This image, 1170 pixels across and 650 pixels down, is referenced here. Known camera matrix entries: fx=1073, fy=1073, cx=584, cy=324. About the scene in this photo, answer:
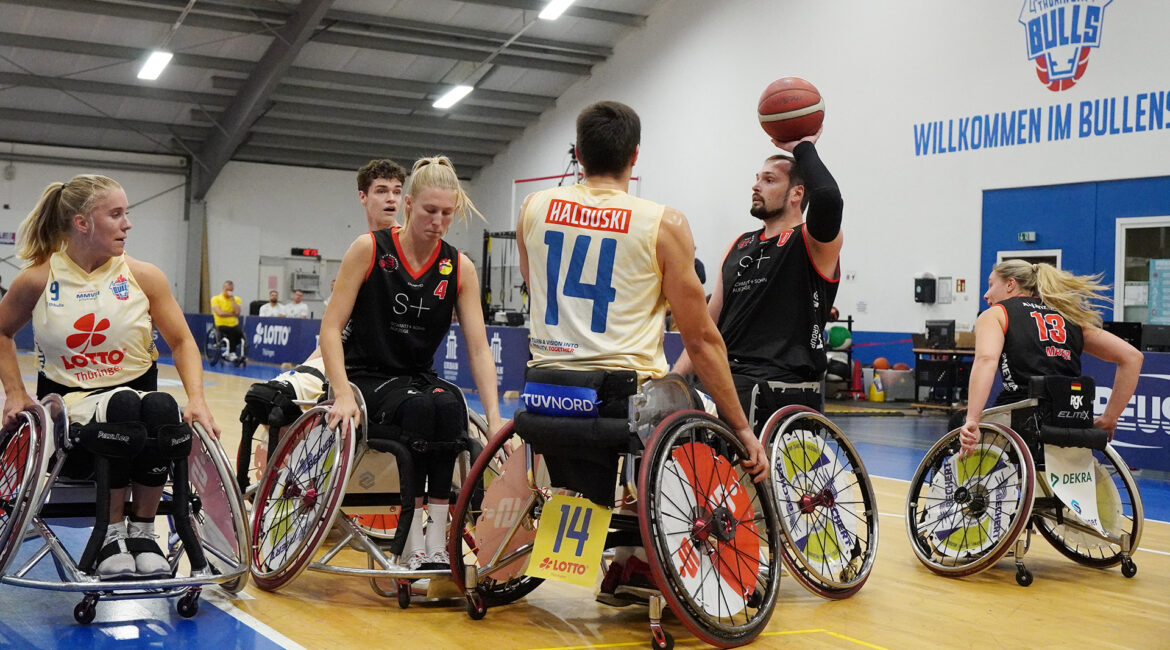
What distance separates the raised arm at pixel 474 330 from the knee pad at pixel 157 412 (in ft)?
3.19

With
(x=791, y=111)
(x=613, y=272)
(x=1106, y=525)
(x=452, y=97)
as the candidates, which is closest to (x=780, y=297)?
(x=791, y=111)

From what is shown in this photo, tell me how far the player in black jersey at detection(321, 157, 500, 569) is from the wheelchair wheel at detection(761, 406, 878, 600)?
0.94 m

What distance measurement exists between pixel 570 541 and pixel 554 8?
14.8 meters

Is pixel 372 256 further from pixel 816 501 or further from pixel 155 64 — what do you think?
pixel 155 64

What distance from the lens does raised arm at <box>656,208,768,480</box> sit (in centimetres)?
292

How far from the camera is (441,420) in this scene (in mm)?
3301

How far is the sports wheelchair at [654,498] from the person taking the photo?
2.76 m

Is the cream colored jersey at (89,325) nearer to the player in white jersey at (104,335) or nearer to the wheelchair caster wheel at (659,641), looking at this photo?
the player in white jersey at (104,335)

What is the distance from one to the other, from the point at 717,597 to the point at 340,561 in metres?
1.76

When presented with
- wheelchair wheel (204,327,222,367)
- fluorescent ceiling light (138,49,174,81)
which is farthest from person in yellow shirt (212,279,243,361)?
fluorescent ceiling light (138,49,174,81)

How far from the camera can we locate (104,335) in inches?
127

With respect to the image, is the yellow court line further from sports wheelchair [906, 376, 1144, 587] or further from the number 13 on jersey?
sports wheelchair [906, 376, 1144, 587]

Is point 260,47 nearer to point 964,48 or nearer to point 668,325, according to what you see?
point 668,325

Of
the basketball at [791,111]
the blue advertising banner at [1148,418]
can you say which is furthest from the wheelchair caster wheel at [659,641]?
the blue advertising banner at [1148,418]
